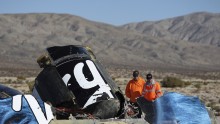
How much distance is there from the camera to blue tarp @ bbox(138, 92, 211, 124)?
834 centimetres

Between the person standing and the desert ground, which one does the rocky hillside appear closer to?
the desert ground

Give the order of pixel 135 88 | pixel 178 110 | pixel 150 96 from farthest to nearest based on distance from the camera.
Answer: pixel 135 88, pixel 150 96, pixel 178 110

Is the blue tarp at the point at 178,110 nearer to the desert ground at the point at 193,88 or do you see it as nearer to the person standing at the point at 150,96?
the person standing at the point at 150,96

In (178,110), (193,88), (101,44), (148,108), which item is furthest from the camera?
(101,44)

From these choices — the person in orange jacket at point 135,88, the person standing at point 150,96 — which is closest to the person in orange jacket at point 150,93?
the person standing at point 150,96

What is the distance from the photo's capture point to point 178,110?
859 cm

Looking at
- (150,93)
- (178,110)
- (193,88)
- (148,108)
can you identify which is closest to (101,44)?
(193,88)

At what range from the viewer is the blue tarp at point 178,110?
27.4 ft

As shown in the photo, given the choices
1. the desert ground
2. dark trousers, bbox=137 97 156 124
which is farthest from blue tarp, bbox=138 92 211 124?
the desert ground

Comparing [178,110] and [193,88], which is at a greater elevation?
[178,110]

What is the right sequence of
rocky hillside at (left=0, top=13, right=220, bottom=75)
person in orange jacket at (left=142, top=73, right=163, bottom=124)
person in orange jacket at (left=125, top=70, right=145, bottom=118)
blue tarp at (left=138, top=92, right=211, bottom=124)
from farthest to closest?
1. rocky hillside at (left=0, top=13, right=220, bottom=75)
2. person in orange jacket at (left=125, top=70, right=145, bottom=118)
3. person in orange jacket at (left=142, top=73, right=163, bottom=124)
4. blue tarp at (left=138, top=92, right=211, bottom=124)

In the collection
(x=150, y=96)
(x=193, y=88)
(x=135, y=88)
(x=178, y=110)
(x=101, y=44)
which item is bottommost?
(x=193, y=88)

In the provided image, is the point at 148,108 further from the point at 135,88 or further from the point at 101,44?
the point at 101,44

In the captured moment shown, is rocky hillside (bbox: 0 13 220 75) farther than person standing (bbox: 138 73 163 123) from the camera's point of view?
Yes
